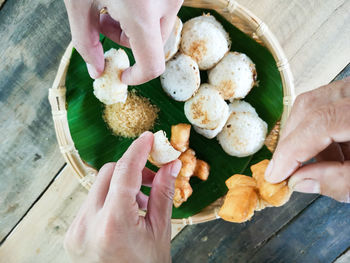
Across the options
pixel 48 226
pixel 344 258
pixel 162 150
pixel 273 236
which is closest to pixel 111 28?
pixel 162 150

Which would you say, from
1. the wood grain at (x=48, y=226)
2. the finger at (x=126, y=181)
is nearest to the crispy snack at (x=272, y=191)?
the finger at (x=126, y=181)

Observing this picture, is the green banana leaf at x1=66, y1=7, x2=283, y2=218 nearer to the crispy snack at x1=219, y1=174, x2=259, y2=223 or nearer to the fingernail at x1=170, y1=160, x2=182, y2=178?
the crispy snack at x1=219, y1=174, x2=259, y2=223

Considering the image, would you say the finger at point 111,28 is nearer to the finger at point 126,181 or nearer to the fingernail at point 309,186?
the finger at point 126,181

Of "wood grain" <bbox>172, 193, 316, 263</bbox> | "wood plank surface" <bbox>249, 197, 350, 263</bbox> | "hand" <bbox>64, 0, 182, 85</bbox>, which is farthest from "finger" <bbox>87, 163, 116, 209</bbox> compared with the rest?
"wood plank surface" <bbox>249, 197, 350, 263</bbox>

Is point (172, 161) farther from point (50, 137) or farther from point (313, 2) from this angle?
point (313, 2)

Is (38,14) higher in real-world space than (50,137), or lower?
higher

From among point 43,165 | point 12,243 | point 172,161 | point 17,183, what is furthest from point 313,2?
point 12,243

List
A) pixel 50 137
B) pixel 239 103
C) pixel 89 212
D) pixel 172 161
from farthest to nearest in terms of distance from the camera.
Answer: pixel 50 137, pixel 239 103, pixel 172 161, pixel 89 212
